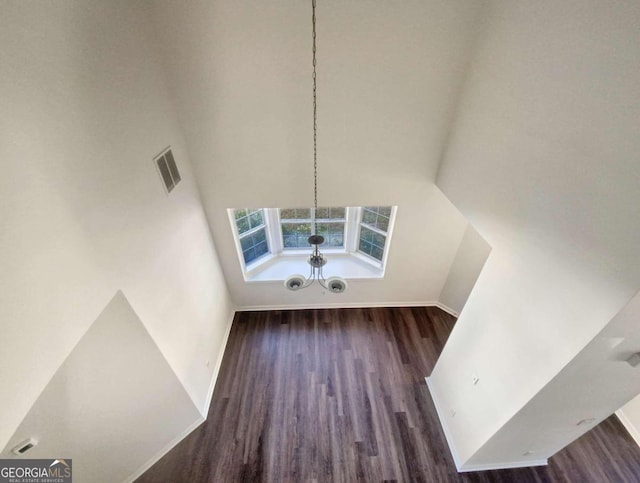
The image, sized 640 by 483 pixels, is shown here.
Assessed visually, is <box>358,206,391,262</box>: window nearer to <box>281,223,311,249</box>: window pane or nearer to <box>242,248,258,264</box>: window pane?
<box>281,223,311,249</box>: window pane

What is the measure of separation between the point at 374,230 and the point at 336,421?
2690 millimetres

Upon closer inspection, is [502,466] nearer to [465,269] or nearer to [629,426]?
[629,426]

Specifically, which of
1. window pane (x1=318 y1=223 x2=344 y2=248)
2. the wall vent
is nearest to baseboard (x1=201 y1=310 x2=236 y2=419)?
window pane (x1=318 y1=223 x2=344 y2=248)

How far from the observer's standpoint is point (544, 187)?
1.88 metres

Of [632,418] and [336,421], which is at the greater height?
[336,421]

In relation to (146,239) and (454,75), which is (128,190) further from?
(454,75)

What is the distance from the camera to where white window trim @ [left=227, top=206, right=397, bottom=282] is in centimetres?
438

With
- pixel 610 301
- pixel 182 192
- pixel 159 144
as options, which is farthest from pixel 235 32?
pixel 610 301

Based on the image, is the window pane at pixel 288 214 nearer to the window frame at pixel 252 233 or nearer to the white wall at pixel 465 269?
the window frame at pixel 252 233

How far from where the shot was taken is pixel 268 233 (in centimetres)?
473

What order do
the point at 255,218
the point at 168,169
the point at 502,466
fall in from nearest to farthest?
1. the point at 168,169
2. the point at 502,466
3. the point at 255,218

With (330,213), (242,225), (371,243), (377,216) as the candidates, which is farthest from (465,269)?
(242,225)

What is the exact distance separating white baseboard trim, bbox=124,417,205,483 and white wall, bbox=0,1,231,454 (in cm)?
135

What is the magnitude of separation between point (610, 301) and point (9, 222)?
2971 millimetres
